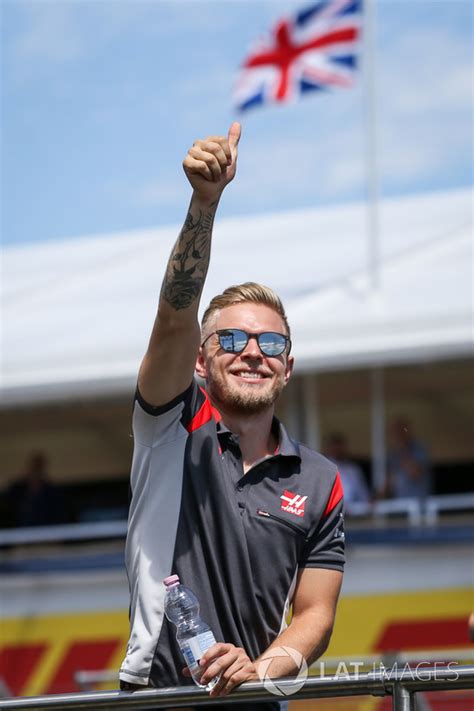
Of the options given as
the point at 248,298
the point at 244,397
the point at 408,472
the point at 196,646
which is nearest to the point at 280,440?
the point at 244,397

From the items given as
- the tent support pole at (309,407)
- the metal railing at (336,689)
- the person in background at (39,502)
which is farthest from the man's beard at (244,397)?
the person in background at (39,502)

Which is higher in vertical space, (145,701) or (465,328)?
(465,328)

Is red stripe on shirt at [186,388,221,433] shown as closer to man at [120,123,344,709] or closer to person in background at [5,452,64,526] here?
man at [120,123,344,709]

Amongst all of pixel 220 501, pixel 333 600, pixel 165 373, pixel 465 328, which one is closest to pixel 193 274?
pixel 165 373

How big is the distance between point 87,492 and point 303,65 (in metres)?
6.01

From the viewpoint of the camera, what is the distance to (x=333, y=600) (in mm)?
3033

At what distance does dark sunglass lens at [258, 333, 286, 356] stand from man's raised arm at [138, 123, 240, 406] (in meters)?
0.29

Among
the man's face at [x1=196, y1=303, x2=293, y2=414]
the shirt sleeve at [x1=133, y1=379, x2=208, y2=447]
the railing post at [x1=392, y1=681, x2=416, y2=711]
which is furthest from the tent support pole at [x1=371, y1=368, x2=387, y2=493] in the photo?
the railing post at [x1=392, y1=681, x2=416, y2=711]

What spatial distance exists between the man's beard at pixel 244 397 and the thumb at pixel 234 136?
620 mm

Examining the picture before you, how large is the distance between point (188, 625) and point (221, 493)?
350mm

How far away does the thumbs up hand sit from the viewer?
2658 millimetres

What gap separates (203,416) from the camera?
117 inches

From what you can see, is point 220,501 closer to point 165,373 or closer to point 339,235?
point 165,373

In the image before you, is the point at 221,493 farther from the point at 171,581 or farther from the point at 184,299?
the point at 184,299
